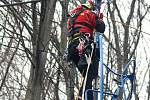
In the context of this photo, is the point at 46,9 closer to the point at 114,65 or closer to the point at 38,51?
the point at 38,51

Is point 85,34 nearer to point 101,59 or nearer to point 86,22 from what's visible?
point 86,22

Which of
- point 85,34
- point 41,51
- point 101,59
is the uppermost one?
point 41,51

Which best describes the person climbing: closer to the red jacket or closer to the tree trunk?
the red jacket

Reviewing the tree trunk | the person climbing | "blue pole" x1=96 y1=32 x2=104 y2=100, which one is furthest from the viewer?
the tree trunk

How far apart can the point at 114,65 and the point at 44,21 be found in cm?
855

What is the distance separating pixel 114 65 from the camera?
52.4 feet

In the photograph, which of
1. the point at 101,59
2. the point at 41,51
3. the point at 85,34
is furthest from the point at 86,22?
the point at 41,51

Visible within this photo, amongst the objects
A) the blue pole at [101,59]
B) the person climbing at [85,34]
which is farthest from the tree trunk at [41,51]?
the blue pole at [101,59]

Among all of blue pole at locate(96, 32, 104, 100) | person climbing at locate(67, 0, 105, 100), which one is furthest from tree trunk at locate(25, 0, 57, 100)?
blue pole at locate(96, 32, 104, 100)

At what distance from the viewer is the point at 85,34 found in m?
5.44

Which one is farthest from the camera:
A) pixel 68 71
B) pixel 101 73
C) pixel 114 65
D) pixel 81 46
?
pixel 114 65

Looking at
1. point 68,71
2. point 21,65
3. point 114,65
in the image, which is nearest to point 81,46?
point 68,71

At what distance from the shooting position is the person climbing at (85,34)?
17.7ft

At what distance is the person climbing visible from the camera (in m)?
5.39
